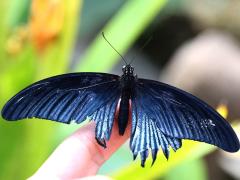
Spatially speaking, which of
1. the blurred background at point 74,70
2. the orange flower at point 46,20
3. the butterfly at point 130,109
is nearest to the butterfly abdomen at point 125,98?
the butterfly at point 130,109

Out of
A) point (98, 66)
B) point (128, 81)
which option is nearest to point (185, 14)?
point (98, 66)

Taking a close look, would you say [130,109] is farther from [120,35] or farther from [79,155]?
[120,35]

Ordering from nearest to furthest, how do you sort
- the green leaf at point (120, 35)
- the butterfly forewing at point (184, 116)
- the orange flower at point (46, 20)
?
the butterfly forewing at point (184, 116) < the orange flower at point (46, 20) < the green leaf at point (120, 35)

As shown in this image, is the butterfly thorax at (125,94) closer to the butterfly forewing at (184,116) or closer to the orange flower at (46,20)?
the butterfly forewing at (184,116)

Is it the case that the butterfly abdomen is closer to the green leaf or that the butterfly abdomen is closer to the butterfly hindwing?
the butterfly hindwing

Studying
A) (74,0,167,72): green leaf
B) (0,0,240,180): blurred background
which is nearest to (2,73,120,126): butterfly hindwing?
(0,0,240,180): blurred background

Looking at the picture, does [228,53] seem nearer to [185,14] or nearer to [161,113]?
[185,14]
